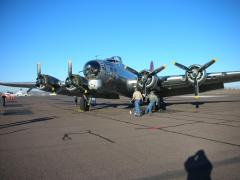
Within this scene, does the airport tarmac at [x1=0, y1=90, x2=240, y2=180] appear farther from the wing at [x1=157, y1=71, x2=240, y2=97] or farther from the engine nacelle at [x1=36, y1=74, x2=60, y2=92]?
the engine nacelle at [x1=36, y1=74, x2=60, y2=92]

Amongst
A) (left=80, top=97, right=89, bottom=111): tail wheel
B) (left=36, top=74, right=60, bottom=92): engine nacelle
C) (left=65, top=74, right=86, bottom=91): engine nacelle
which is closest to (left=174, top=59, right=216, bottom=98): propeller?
(left=65, top=74, right=86, bottom=91): engine nacelle

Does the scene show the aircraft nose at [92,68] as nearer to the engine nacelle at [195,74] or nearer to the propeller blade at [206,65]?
the engine nacelle at [195,74]

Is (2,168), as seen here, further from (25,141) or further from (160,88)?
(160,88)

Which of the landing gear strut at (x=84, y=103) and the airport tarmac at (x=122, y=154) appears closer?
the airport tarmac at (x=122, y=154)

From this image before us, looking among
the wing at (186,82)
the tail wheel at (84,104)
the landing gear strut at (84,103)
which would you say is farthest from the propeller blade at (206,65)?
the tail wheel at (84,104)

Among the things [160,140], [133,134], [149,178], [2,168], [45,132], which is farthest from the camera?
[45,132]

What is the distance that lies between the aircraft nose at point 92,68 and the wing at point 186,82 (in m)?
4.90

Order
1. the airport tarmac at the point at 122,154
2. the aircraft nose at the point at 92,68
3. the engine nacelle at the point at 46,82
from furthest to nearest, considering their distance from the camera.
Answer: the engine nacelle at the point at 46,82 < the aircraft nose at the point at 92,68 < the airport tarmac at the point at 122,154

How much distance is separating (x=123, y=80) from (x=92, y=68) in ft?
10.8

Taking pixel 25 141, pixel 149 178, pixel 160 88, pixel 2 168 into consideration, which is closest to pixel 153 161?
pixel 149 178

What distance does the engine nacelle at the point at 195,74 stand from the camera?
18.2m

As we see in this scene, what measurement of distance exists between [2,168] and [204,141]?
5799 millimetres

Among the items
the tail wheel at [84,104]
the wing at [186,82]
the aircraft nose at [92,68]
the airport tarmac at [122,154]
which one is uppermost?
the aircraft nose at [92,68]

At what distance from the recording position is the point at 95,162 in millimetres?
5883
